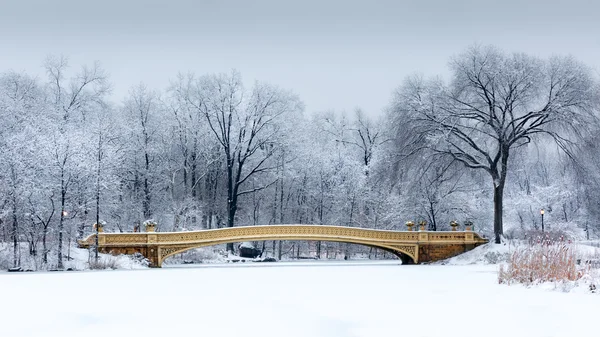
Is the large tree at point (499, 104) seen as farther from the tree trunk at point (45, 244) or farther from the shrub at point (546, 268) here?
the tree trunk at point (45, 244)

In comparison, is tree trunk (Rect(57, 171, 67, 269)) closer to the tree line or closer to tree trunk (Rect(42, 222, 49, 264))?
the tree line

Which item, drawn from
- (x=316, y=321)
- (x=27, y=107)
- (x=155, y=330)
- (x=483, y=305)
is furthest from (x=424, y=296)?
(x=27, y=107)

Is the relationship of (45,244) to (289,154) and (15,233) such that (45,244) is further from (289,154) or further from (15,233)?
(289,154)

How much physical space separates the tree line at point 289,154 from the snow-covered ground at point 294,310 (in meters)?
14.4

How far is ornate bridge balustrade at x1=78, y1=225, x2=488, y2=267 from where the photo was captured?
33719 mm

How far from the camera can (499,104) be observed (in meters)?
37.0

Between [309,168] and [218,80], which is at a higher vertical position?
[218,80]

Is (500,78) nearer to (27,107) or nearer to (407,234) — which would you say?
(407,234)

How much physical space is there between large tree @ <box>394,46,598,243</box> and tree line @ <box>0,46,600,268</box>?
0.28 ft

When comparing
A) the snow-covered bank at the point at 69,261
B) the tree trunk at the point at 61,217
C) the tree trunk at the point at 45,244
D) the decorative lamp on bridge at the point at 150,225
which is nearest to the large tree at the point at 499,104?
the decorative lamp on bridge at the point at 150,225

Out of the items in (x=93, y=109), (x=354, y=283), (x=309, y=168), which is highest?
(x=93, y=109)

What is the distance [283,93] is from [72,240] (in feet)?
64.9

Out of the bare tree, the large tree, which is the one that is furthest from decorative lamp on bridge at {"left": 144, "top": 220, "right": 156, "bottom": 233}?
the large tree

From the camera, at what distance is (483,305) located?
13.3m
